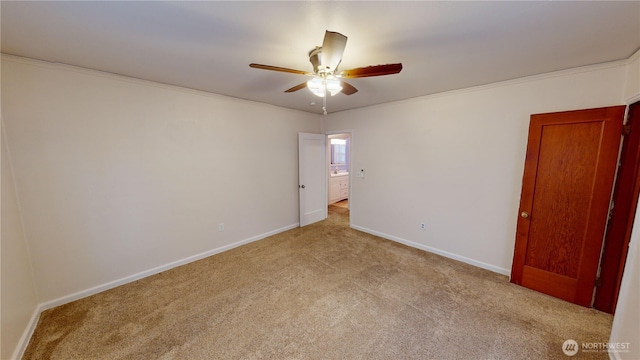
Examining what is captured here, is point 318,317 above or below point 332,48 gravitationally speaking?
below

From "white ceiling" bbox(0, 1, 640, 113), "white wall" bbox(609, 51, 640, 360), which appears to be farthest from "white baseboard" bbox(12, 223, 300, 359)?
"white wall" bbox(609, 51, 640, 360)

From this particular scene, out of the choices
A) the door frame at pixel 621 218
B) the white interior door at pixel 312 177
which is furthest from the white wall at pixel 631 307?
the white interior door at pixel 312 177

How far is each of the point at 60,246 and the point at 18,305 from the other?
1.97 feet

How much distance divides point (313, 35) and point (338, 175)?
5196 millimetres

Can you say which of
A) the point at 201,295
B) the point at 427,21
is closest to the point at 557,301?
the point at 427,21

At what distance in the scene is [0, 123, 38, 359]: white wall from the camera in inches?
64.8

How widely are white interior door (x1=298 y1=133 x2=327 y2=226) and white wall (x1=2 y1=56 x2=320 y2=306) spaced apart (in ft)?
3.22

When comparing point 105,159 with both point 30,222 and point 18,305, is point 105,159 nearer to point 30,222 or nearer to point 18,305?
point 30,222

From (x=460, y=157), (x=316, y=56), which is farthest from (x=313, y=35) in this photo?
(x=460, y=157)

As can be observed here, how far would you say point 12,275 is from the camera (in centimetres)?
181

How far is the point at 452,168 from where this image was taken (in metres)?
3.15

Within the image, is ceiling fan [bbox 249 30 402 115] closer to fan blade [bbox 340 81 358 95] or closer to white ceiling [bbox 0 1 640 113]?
fan blade [bbox 340 81 358 95]

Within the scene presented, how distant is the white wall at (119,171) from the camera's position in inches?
83.6

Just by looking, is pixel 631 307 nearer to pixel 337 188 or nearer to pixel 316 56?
pixel 316 56
